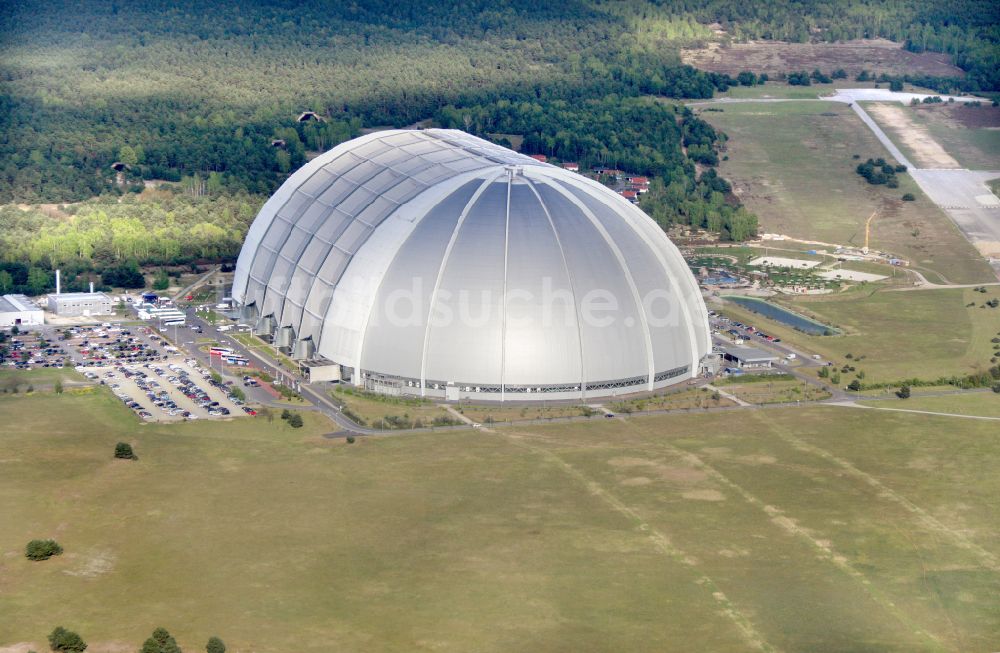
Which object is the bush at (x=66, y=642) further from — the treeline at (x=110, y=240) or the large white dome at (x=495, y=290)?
the treeline at (x=110, y=240)

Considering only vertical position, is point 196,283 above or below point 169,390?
above

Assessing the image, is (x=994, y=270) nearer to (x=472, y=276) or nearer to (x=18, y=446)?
(x=472, y=276)

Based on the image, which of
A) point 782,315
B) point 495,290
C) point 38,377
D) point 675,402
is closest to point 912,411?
point 675,402

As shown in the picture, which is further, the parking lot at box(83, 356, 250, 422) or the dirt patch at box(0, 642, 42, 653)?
→ the parking lot at box(83, 356, 250, 422)

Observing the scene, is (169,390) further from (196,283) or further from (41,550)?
(196,283)

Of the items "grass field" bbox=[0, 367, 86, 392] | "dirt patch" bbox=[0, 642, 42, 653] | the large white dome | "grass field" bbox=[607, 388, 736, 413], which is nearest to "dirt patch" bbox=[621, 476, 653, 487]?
"grass field" bbox=[607, 388, 736, 413]

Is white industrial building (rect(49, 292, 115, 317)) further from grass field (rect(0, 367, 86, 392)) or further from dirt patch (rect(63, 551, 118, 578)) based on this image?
dirt patch (rect(63, 551, 118, 578))
